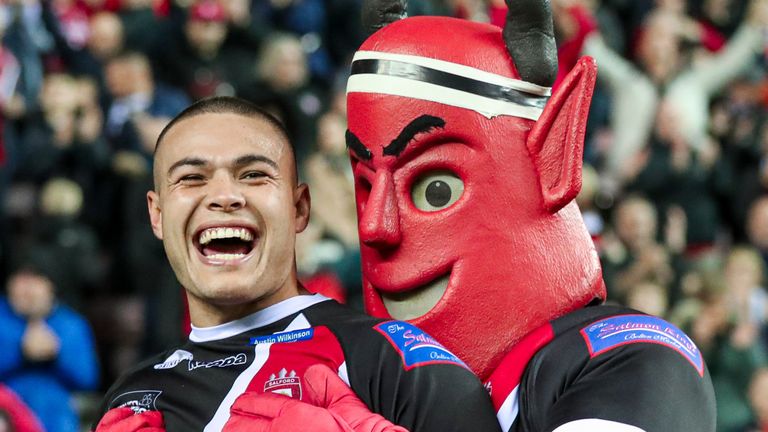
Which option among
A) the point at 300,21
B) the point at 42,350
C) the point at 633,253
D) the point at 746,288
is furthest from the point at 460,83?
the point at 300,21

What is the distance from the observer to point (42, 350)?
20.3 ft

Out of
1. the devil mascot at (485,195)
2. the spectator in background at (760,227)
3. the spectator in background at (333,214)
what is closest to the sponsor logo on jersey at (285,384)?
the devil mascot at (485,195)

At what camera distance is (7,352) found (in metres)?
6.14

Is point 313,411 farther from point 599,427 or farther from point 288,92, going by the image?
point 288,92

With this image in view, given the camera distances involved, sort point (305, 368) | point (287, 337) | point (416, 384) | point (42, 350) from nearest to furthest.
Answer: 1. point (416, 384)
2. point (305, 368)
3. point (287, 337)
4. point (42, 350)

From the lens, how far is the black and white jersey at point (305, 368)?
2.52 m

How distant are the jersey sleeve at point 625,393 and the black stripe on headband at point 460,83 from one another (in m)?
0.56

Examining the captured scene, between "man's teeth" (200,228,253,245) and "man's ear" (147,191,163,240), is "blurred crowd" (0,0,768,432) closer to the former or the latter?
"man's ear" (147,191,163,240)

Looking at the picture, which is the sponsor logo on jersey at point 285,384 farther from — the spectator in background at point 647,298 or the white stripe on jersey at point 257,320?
the spectator in background at point 647,298

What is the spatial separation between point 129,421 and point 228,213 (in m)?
0.47

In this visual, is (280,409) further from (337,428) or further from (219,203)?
(219,203)

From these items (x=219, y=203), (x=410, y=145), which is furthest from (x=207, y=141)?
(x=410, y=145)

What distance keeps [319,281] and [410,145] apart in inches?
A: 141

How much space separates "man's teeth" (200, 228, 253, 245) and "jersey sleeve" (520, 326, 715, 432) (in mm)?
657
